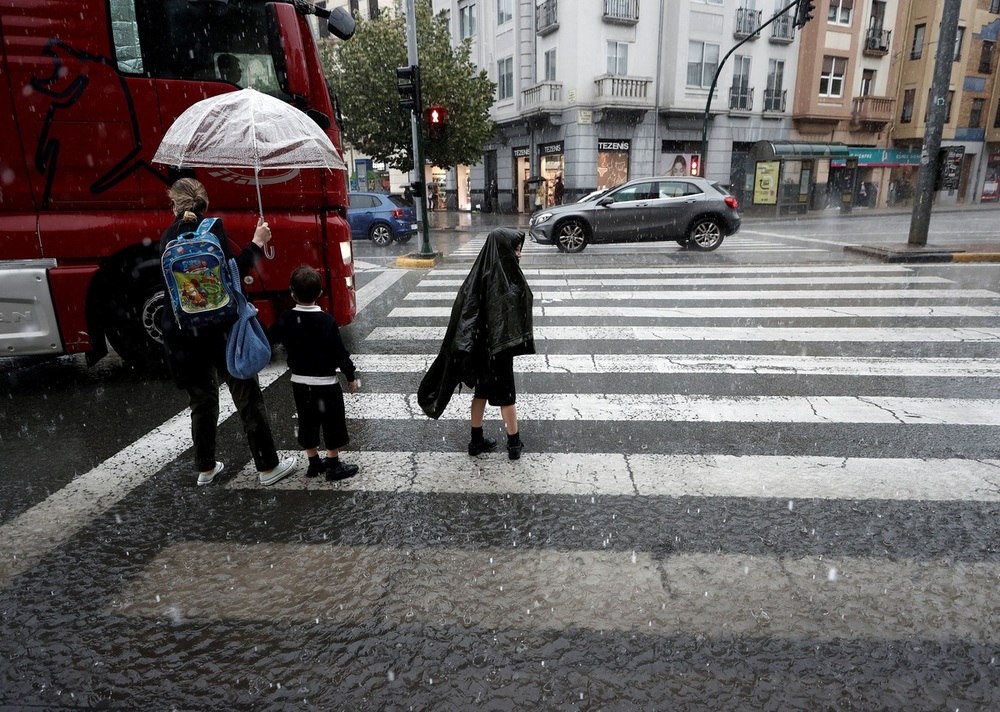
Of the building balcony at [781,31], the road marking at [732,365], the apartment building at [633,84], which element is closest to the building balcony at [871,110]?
the apartment building at [633,84]

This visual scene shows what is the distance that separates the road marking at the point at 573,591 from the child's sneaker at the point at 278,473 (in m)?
0.69

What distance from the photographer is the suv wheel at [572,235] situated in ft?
50.5

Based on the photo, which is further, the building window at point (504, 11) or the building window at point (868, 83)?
the building window at point (868, 83)

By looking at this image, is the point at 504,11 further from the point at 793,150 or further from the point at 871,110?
the point at 871,110

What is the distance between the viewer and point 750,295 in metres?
9.59

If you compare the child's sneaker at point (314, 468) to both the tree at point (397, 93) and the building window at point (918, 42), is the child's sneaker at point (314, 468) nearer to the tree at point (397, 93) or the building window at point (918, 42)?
the tree at point (397, 93)

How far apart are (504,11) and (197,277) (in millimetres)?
33176

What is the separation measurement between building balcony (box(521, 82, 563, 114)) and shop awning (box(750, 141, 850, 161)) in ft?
34.4

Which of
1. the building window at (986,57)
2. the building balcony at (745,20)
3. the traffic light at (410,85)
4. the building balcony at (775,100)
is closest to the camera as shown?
the traffic light at (410,85)

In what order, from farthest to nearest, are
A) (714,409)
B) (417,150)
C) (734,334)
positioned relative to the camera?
(417,150) → (734,334) → (714,409)

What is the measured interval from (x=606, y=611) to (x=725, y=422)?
2.51 m

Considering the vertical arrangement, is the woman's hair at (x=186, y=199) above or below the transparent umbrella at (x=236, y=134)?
below

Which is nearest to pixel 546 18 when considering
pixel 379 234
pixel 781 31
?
pixel 781 31

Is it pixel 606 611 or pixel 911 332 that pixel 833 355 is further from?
pixel 606 611
